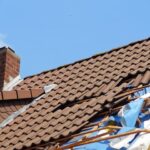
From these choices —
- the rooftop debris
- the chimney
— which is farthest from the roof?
the chimney

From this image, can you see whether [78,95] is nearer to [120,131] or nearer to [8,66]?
[120,131]

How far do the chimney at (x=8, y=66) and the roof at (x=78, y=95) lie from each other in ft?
2.18

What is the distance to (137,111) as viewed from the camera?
23.8 feet

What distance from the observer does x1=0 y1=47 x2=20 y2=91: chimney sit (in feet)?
39.8

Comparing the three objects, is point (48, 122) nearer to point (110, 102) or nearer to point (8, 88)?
point (110, 102)

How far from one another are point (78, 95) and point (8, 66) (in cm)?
375

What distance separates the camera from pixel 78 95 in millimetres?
9203

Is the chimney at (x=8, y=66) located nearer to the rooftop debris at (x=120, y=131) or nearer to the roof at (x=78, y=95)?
the roof at (x=78, y=95)

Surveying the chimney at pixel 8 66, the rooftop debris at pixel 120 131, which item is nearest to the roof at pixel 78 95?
the rooftop debris at pixel 120 131

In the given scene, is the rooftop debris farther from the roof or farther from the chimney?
the chimney

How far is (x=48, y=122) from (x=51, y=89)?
2.07 meters

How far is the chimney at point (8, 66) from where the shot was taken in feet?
39.8

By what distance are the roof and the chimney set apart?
666mm

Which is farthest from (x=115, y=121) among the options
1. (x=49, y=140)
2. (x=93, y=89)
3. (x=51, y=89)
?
(x=51, y=89)
